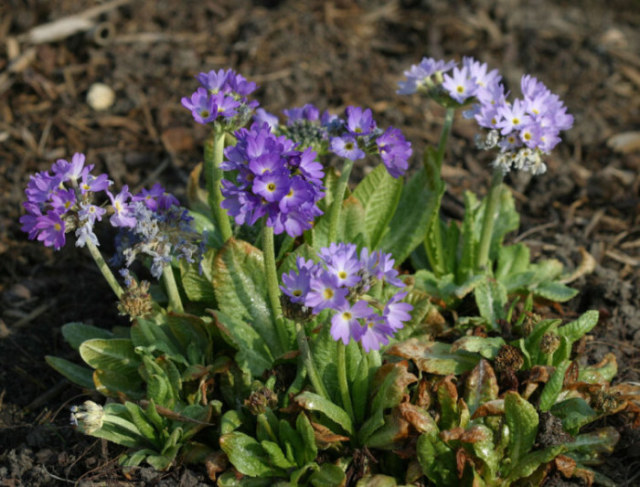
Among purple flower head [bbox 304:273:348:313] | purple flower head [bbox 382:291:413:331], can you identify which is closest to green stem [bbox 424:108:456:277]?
purple flower head [bbox 382:291:413:331]

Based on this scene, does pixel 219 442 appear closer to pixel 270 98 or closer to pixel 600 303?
pixel 600 303

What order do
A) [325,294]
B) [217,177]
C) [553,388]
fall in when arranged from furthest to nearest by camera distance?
1. [217,177]
2. [553,388]
3. [325,294]

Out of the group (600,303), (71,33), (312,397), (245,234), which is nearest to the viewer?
(312,397)

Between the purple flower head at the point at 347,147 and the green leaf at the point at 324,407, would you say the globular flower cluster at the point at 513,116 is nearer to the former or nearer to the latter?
the purple flower head at the point at 347,147

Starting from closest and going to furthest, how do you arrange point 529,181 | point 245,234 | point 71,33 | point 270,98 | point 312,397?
point 312,397 < point 245,234 < point 529,181 < point 270,98 < point 71,33

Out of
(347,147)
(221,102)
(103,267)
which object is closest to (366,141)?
(347,147)

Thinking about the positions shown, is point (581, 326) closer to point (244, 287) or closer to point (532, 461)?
point (532, 461)

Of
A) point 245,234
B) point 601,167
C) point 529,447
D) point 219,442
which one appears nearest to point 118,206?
point 245,234
